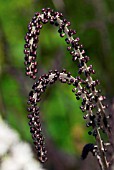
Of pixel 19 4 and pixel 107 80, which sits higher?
pixel 19 4

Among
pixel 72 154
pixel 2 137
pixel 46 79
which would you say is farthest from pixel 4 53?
pixel 46 79

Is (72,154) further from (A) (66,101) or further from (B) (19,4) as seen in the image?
(B) (19,4)

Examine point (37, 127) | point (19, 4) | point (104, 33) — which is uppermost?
point (19, 4)

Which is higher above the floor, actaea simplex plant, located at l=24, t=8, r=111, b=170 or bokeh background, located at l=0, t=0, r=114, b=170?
→ bokeh background, located at l=0, t=0, r=114, b=170

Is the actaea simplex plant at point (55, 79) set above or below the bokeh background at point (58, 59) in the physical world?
below

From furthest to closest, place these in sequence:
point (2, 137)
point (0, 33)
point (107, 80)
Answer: point (0, 33)
point (107, 80)
point (2, 137)

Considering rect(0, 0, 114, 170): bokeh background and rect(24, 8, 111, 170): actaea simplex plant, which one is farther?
rect(0, 0, 114, 170): bokeh background

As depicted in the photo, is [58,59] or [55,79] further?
[58,59]

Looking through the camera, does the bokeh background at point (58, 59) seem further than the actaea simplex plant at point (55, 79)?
Yes
